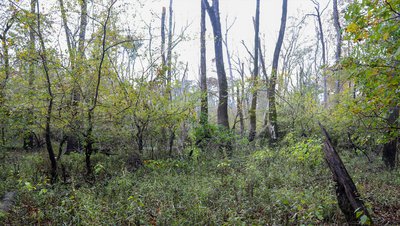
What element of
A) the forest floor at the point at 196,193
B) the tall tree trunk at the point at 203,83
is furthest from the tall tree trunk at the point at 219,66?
the forest floor at the point at 196,193

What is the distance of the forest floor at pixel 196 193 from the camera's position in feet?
12.0

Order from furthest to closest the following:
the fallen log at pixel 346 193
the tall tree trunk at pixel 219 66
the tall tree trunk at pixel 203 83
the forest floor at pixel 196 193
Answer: the tall tree trunk at pixel 219 66 → the tall tree trunk at pixel 203 83 → the forest floor at pixel 196 193 → the fallen log at pixel 346 193

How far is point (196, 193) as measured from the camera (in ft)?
15.1

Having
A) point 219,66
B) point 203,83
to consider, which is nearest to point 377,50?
point 219,66

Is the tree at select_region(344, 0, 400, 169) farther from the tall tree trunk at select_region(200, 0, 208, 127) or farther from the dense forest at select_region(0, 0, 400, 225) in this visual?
the tall tree trunk at select_region(200, 0, 208, 127)

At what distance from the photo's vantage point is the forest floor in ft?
12.0

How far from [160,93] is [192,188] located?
363cm

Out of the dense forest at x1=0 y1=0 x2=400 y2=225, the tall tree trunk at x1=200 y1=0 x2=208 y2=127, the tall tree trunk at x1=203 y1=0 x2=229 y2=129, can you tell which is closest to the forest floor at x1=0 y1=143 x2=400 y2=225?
the dense forest at x1=0 y1=0 x2=400 y2=225

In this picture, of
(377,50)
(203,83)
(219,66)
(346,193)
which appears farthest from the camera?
(203,83)

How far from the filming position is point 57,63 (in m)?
6.12

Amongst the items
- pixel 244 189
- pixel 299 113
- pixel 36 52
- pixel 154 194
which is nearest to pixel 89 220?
pixel 154 194

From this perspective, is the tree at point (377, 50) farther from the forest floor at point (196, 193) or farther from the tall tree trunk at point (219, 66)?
the tall tree trunk at point (219, 66)

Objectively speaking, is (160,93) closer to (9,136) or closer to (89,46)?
(89,46)

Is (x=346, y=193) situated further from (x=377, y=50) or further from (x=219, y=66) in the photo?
(x=219, y=66)
